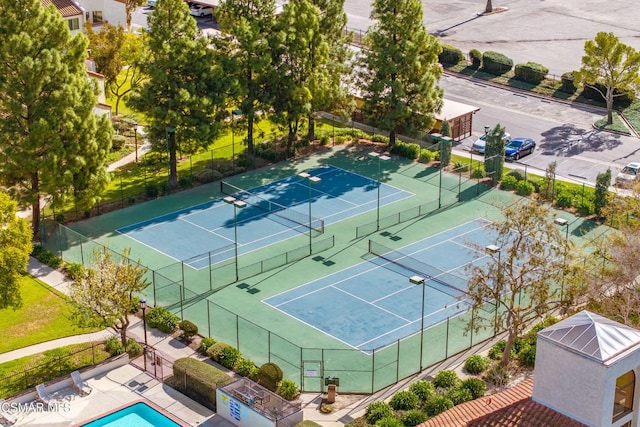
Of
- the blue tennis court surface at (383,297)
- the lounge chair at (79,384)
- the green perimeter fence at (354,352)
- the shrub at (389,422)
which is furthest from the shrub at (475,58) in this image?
the lounge chair at (79,384)

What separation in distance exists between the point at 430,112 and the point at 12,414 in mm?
42900

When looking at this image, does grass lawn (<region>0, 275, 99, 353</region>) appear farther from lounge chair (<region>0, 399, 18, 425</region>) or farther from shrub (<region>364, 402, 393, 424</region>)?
shrub (<region>364, 402, 393, 424</region>)

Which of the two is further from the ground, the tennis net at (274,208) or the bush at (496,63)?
the bush at (496,63)

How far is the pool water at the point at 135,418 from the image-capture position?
49312 millimetres

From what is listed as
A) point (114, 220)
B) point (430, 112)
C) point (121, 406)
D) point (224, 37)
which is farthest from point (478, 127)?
point (121, 406)

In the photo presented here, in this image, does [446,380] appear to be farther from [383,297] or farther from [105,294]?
[105,294]

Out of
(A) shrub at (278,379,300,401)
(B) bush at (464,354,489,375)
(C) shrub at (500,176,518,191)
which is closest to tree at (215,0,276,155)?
(C) shrub at (500,176,518,191)

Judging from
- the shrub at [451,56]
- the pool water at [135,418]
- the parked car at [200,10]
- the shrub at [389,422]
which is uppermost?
the parked car at [200,10]

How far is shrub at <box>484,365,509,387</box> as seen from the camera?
51.9m

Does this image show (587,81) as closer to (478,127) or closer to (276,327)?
(478,127)

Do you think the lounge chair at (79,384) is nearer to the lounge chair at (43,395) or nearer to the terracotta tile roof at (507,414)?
the lounge chair at (43,395)

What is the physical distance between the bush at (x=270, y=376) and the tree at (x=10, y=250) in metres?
12.7

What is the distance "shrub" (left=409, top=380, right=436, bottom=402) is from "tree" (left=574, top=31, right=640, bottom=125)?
45.3m

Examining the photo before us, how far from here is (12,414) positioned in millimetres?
49312
